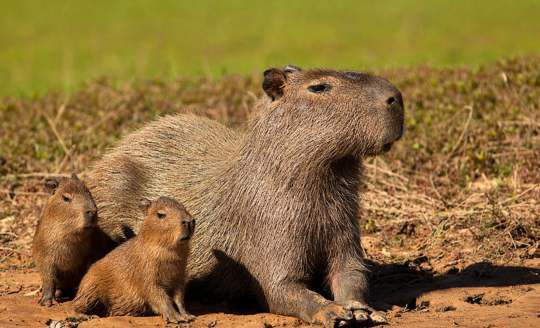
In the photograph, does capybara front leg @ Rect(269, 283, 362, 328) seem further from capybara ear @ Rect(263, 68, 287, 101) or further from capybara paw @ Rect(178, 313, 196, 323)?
capybara ear @ Rect(263, 68, 287, 101)

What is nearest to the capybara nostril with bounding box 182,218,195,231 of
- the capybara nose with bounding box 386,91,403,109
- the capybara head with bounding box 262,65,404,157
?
the capybara head with bounding box 262,65,404,157

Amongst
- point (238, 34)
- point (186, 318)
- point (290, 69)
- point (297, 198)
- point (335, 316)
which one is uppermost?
point (238, 34)

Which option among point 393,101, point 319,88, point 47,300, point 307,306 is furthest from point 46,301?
point 393,101

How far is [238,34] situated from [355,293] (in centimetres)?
1553

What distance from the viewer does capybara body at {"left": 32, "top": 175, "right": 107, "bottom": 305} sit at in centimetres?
608

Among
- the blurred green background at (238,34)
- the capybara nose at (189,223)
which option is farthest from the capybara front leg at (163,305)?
the blurred green background at (238,34)

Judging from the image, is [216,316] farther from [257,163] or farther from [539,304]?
[539,304]

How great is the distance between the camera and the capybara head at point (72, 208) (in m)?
6.04

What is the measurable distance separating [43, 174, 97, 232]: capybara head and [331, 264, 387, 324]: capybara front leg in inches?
62.2

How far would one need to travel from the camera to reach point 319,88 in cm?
600

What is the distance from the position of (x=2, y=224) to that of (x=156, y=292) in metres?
2.81

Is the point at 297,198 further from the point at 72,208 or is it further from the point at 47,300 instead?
the point at 47,300

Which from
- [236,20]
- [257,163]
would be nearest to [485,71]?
[257,163]

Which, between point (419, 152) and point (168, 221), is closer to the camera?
point (168, 221)
